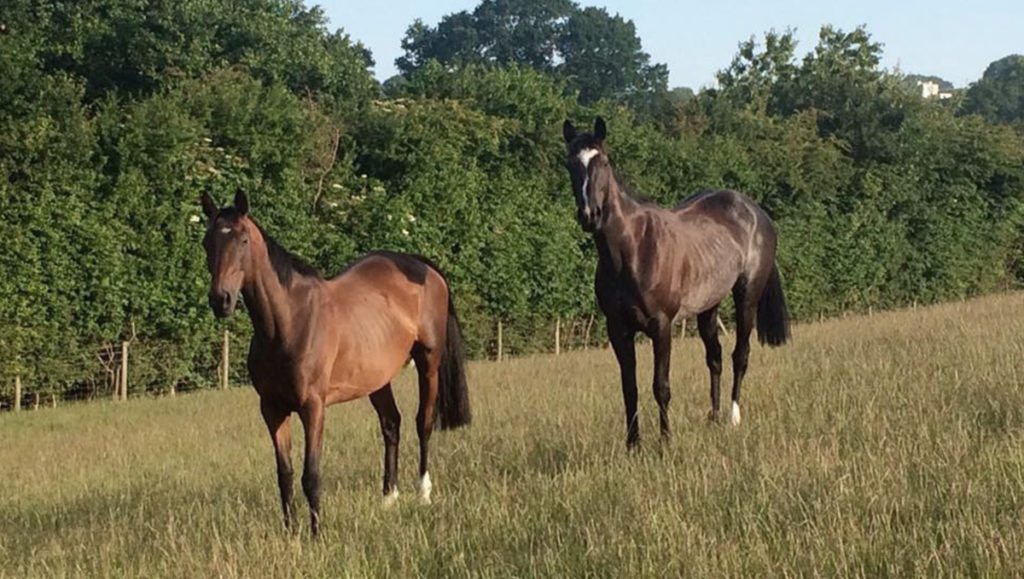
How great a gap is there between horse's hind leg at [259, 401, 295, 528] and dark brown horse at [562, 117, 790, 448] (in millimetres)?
2382

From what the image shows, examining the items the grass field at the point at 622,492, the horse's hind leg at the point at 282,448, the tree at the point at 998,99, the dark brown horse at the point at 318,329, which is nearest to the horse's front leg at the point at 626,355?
the grass field at the point at 622,492

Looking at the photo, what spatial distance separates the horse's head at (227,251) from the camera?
221 inches

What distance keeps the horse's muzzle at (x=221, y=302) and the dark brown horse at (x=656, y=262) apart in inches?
99.2

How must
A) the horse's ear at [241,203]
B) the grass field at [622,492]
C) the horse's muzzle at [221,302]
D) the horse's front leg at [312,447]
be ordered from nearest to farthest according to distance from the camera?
the grass field at [622,492]
the horse's muzzle at [221,302]
the horse's ear at [241,203]
the horse's front leg at [312,447]

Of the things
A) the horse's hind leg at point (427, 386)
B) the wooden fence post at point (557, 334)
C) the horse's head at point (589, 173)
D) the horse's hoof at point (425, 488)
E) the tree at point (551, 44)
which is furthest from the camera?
the tree at point (551, 44)

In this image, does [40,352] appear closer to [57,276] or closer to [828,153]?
[57,276]

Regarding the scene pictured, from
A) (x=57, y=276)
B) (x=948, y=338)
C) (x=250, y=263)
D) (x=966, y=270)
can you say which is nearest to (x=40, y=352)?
(x=57, y=276)

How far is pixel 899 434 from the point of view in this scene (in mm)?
6504

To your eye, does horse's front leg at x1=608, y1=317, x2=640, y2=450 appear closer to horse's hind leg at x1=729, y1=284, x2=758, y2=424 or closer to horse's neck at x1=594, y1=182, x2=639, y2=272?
horse's neck at x1=594, y1=182, x2=639, y2=272

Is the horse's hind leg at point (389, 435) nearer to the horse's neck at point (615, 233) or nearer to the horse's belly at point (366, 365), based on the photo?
the horse's belly at point (366, 365)

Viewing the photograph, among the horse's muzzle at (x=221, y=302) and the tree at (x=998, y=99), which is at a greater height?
the tree at (x=998, y=99)

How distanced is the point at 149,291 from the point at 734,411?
11853mm

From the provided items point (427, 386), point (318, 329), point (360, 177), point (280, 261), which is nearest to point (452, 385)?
point (427, 386)

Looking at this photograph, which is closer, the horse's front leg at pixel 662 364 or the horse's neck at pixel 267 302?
the horse's neck at pixel 267 302
